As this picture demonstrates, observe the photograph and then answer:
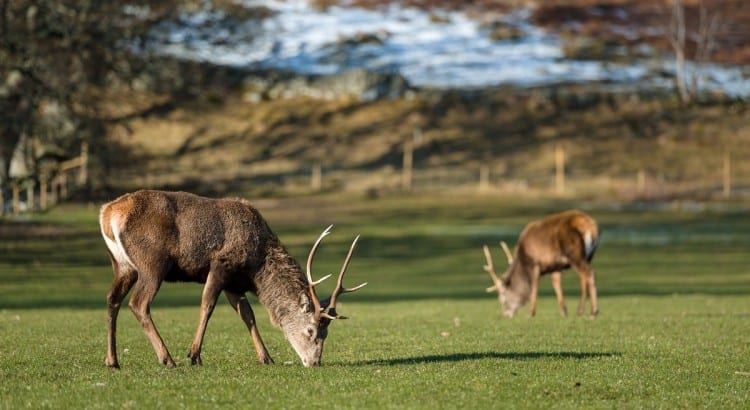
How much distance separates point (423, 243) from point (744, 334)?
25635 mm

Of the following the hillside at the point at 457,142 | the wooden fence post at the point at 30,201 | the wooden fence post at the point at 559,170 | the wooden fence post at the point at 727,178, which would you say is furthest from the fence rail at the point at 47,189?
the wooden fence post at the point at 727,178

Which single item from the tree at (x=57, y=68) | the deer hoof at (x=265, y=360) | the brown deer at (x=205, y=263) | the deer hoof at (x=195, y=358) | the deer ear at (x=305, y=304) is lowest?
the deer hoof at (x=265, y=360)

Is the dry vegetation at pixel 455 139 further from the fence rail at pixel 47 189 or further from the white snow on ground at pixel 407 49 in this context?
the fence rail at pixel 47 189

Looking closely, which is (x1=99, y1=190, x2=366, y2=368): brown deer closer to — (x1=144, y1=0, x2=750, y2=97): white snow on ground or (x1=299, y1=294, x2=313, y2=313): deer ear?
(x1=299, y1=294, x2=313, y2=313): deer ear

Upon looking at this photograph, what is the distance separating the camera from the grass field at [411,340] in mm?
10703

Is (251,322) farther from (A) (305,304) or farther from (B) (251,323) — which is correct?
(A) (305,304)

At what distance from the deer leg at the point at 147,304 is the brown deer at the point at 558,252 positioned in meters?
10.5

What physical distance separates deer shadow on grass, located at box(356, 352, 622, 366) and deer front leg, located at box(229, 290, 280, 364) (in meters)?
1.04

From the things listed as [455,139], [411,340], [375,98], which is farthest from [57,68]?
[375,98]

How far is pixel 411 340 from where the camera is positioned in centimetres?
1580

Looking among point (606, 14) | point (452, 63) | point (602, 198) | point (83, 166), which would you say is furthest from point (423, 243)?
point (606, 14)

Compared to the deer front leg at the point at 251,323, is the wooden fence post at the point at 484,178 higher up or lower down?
lower down

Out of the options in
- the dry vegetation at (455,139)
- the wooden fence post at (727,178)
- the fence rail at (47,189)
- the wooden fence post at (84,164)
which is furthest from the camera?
the dry vegetation at (455,139)

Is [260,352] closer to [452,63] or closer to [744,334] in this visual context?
[744,334]
